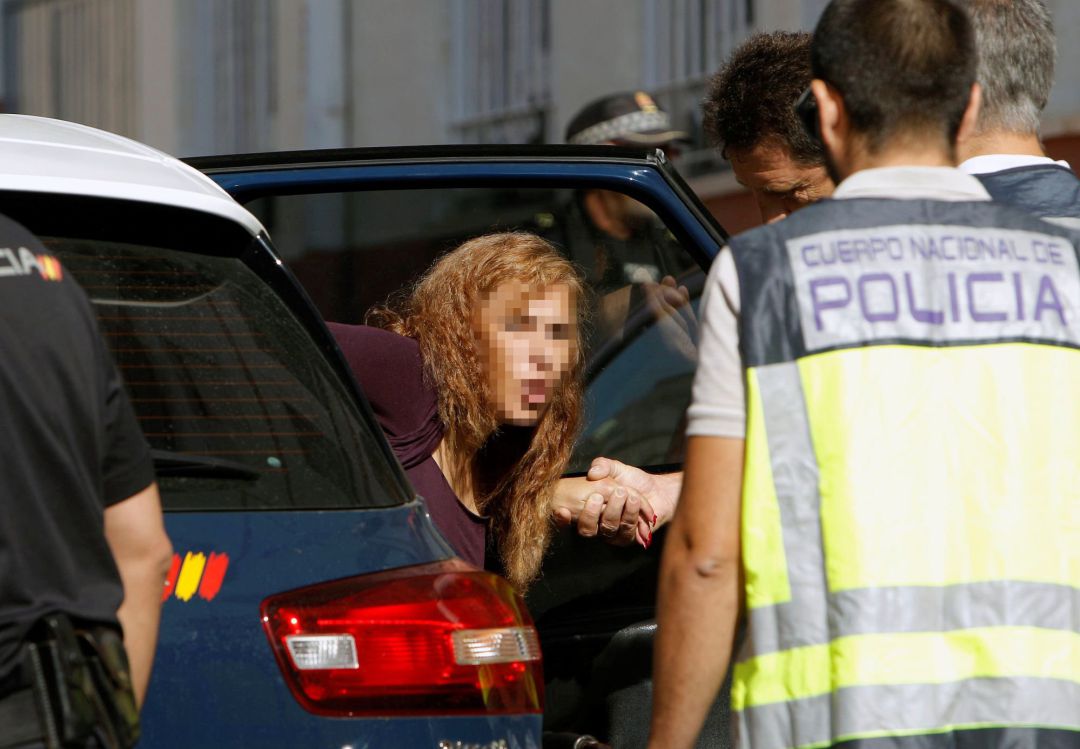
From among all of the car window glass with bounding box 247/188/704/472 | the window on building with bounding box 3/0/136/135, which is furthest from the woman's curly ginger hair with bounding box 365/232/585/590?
the window on building with bounding box 3/0/136/135

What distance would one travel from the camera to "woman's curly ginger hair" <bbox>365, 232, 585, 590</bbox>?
3.38m

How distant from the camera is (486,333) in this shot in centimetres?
342

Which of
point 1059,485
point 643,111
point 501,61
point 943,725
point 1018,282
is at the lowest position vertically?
point 943,725

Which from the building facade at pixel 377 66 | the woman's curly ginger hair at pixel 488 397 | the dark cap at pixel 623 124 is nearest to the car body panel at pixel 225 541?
the woman's curly ginger hair at pixel 488 397

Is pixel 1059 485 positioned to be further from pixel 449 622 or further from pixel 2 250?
pixel 2 250

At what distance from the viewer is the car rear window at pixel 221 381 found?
248cm

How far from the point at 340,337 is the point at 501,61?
10.5 metres

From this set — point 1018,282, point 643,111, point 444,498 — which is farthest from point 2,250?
point 643,111

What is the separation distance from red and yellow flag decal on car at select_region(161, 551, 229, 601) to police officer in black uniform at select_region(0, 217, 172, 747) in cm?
22

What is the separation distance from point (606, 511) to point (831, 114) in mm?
1339

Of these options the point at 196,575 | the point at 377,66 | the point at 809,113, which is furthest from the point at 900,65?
the point at 377,66

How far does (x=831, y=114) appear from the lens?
7.55 feet

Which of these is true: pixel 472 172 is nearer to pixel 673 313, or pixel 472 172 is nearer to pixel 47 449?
pixel 673 313

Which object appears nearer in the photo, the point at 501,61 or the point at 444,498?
the point at 444,498
